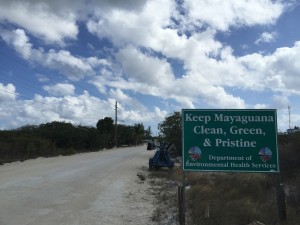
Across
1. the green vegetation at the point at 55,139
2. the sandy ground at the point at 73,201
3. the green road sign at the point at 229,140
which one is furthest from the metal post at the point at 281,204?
the green vegetation at the point at 55,139

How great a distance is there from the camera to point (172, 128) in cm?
4456

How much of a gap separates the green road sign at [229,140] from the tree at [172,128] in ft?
115

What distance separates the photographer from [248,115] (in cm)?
829

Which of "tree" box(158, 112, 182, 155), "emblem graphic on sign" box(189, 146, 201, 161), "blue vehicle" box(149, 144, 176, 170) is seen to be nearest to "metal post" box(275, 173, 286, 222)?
"emblem graphic on sign" box(189, 146, 201, 161)

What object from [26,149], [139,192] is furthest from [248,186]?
[26,149]

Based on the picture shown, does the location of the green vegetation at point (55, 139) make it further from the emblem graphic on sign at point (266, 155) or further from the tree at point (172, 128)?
the emblem graphic on sign at point (266, 155)

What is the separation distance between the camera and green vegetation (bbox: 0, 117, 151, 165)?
37.7 m

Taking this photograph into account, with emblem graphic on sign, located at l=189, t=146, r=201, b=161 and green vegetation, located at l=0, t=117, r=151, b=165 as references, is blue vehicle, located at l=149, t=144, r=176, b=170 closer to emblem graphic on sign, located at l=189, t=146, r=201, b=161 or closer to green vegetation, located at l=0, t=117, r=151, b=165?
green vegetation, located at l=0, t=117, r=151, b=165

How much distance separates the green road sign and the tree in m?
35.1

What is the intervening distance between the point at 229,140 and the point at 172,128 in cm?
3631

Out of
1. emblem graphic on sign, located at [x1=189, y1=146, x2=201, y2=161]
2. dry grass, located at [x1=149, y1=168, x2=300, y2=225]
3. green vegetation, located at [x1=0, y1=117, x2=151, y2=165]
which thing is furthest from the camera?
green vegetation, located at [x1=0, y1=117, x2=151, y2=165]

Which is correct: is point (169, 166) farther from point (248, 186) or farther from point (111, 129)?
point (111, 129)

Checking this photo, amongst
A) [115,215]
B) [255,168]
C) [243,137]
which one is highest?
[243,137]

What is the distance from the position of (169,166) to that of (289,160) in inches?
410
